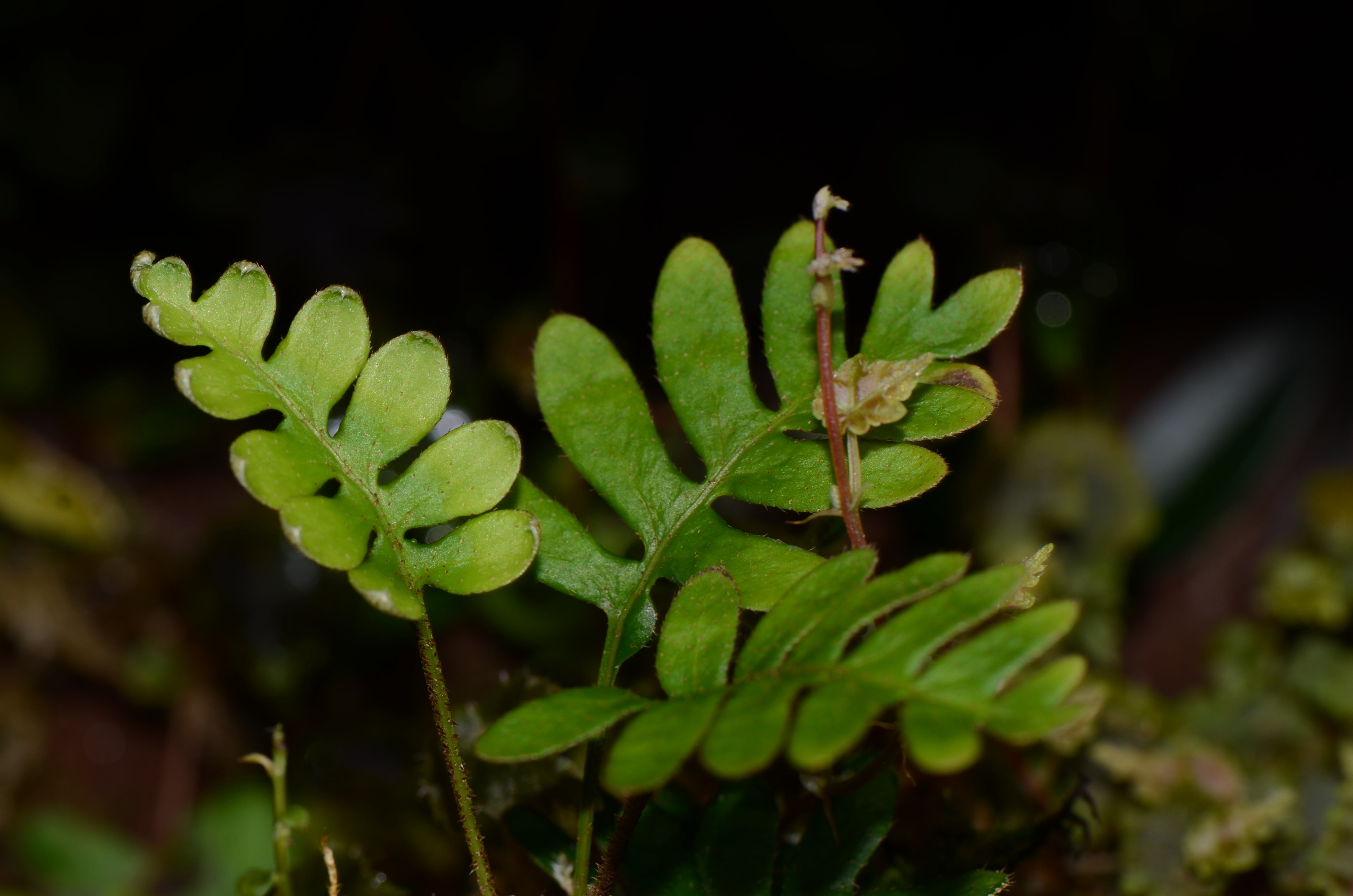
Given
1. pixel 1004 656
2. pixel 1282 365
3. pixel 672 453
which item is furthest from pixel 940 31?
pixel 1004 656

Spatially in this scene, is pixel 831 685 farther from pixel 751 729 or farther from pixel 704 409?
pixel 704 409

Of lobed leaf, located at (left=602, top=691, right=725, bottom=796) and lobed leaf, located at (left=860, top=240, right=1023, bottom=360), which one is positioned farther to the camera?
lobed leaf, located at (left=860, top=240, right=1023, bottom=360)

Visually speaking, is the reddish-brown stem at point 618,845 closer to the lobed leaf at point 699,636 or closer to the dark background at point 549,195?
the lobed leaf at point 699,636

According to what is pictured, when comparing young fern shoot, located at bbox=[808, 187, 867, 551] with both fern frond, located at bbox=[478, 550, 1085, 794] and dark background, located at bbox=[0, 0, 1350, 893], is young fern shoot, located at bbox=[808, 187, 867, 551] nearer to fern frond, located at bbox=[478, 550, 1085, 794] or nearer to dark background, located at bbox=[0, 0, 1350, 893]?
fern frond, located at bbox=[478, 550, 1085, 794]

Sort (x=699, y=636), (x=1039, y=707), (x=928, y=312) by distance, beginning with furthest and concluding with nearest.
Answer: (x=928, y=312) → (x=699, y=636) → (x=1039, y=707)

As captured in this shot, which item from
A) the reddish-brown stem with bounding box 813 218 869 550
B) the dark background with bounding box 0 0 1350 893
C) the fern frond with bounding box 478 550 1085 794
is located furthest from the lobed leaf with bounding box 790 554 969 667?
the dark background with bounding box 0 0 1350 893

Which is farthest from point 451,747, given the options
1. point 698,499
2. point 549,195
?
point 549,195
